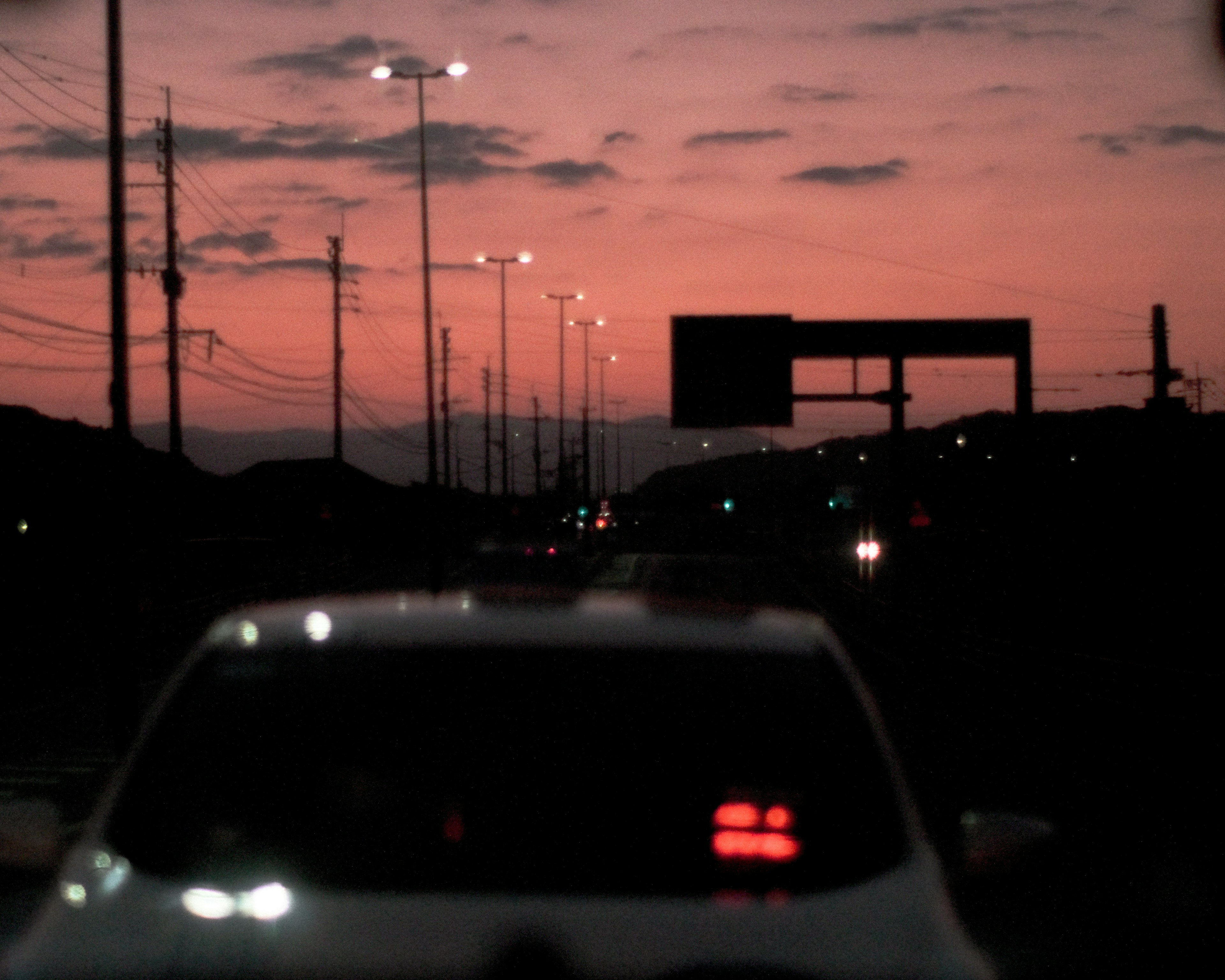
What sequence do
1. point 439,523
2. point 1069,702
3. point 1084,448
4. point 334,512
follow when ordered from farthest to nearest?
point 1084,448
point 334,512
point 439,523
point 1069,702

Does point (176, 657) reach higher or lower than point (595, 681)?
lower

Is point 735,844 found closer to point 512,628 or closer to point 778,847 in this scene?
point 778,847

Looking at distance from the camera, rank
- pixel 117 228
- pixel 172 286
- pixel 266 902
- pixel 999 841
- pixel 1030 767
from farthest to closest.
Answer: pixel 172 286 < pixel 117 228 < pixel 1030 767 < pixel 999 841 < pixel 266 902

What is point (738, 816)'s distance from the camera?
3.10 m

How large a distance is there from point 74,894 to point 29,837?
67 cm

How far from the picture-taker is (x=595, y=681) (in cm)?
322

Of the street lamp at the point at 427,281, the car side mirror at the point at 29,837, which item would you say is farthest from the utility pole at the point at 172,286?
the car side mirror at the point at 29,837

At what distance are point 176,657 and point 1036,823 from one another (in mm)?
26164

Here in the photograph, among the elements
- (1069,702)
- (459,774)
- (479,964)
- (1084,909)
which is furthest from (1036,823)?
(1069,702)

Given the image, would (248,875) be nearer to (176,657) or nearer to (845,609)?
(176,657)

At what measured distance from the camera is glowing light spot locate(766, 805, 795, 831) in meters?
3.07

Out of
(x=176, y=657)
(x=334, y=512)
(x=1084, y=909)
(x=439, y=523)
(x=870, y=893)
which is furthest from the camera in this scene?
(x=334, y=512)

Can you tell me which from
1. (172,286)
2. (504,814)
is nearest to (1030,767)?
(504,814)

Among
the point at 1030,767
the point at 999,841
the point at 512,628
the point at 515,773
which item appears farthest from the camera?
the point at 1030,767
